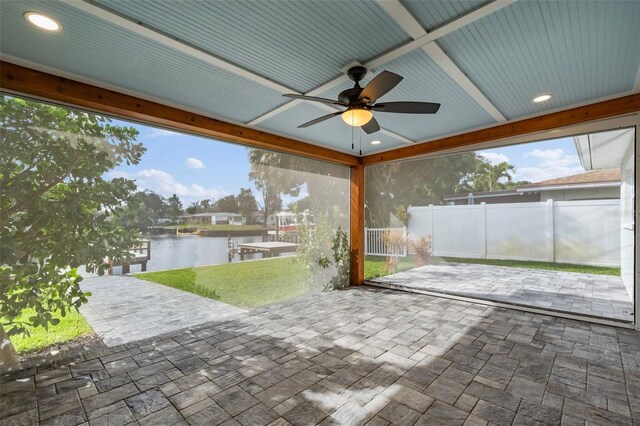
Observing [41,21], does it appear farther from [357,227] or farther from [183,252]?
[357,227]

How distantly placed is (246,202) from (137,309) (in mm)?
1869

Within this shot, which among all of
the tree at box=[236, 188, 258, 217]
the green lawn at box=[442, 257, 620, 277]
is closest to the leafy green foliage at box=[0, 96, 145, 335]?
the tree at box=[236, 188, 258, 217]

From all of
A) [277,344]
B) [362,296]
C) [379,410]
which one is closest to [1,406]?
[277,344]

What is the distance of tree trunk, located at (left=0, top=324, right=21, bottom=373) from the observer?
2435 mm

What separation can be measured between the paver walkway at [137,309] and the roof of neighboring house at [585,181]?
4.99 m

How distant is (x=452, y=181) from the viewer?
5039 millimetres

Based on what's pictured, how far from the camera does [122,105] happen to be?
283cm

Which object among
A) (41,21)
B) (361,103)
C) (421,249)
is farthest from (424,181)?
(41,21)

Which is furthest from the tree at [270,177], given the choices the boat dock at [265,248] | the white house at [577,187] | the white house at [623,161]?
the white house at [623,161]

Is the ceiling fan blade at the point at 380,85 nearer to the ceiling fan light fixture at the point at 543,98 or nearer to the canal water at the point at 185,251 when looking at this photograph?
the ceiling fan light fixture at the point at 543,98

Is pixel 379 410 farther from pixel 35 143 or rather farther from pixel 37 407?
pixel 35 143

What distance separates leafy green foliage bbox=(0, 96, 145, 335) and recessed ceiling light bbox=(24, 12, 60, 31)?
3.39ft

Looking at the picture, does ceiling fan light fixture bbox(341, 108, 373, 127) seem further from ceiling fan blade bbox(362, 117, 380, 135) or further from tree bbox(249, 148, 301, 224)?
tree bbox(249, 148, 301, 224)

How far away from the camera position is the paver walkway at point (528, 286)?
3863 millimetres
